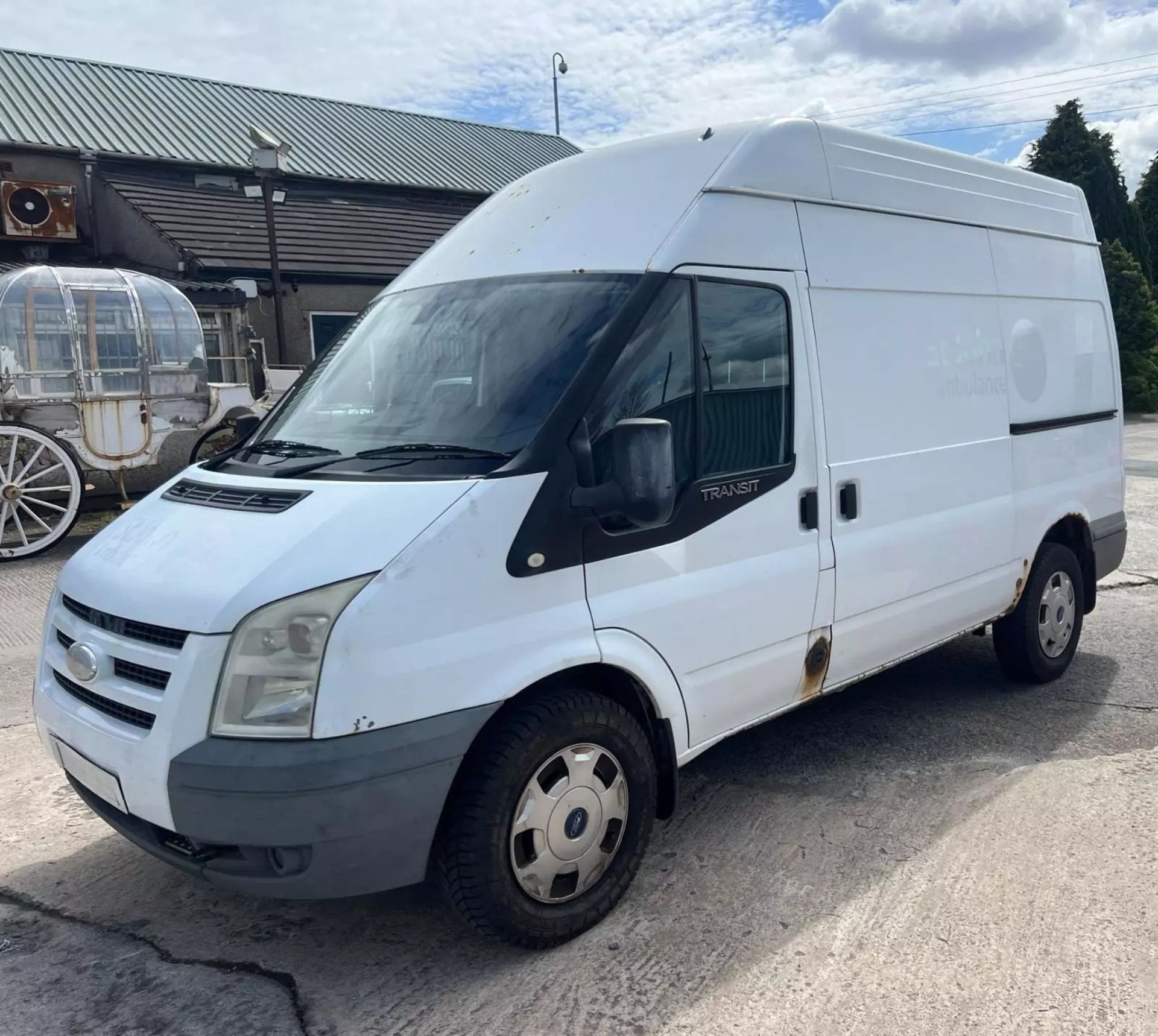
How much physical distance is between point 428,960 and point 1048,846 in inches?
88.4

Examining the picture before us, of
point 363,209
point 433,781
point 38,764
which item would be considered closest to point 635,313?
point 433,781

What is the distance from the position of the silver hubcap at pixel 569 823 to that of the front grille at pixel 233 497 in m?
1.08

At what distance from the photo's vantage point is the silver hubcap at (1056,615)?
18.1 ft

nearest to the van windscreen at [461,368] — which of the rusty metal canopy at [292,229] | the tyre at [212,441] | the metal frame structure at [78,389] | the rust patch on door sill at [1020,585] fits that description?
the rust patch on door sill at [1020,585]

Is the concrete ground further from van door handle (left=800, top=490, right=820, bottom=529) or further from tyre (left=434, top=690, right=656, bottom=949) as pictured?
van door handle (left=800, top=490, right=820, bottom=529)

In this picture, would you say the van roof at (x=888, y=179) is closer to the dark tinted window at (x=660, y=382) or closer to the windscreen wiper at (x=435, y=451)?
the dark tinted window at (x=660, y=382)

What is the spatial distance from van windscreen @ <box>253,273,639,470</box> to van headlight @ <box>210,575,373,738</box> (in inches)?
29.3

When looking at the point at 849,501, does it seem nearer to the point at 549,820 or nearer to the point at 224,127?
the point at 549,820

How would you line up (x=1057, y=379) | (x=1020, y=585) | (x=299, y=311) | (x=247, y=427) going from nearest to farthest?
(x=247, y=427), (x=1020, y=585), (x=1057, y=379), (x=299, y=311)

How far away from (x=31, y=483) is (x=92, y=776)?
7.28 meters

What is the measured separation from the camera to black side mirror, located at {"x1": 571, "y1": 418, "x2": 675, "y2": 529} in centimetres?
301

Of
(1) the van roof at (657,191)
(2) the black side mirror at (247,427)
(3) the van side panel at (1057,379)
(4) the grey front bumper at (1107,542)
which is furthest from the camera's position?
(4) the grey front bumper at (1107,542)

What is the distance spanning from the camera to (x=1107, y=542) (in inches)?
233

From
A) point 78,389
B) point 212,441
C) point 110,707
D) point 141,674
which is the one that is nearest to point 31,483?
point 78,389
